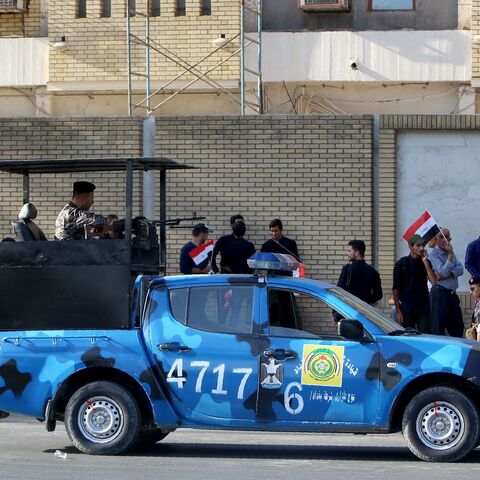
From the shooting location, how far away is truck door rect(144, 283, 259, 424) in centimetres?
1027

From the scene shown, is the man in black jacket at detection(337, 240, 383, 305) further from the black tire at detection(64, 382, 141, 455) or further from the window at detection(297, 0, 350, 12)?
the window at detection(297, 0, 350, 12)

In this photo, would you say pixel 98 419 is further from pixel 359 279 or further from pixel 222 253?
pixel 222 253

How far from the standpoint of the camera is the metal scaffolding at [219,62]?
2191cm

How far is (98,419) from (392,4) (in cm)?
1381

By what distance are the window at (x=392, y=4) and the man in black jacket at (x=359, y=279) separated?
26.5ft

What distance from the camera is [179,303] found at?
10.7 m

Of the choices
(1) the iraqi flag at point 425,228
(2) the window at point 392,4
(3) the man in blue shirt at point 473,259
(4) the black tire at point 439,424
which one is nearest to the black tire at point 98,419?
(4) the black tire at point 439,424

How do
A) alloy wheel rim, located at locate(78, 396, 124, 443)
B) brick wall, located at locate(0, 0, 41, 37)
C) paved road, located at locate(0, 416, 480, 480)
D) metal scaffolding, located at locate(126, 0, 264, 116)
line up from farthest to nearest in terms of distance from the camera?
brick wall, located at locate(0, 0, 41, 37)
metal scaffolding, located at locate(126, 0, 264, 116)
alloy wheel rim, located at locate(78, 396, 124, 443)
paved road, located at locate(0, 416, 480, 480)

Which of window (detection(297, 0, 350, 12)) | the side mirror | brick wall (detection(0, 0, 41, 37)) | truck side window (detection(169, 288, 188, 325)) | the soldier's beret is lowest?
the side mirror

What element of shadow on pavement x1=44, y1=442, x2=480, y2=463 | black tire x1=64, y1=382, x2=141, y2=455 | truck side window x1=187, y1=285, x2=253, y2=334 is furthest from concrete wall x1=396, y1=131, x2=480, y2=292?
black tire x1=64, y1=382, x2=141, y2=455

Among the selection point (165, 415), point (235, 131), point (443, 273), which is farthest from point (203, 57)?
point (165, 415)

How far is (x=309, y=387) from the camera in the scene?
33.3 feet


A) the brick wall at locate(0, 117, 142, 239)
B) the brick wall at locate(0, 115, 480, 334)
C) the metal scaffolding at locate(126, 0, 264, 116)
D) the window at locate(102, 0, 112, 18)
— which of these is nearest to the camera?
the brick wall at locate(0, 115, 480, 334)

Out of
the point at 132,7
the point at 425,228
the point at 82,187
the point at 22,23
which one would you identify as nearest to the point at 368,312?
the point at 82,187
